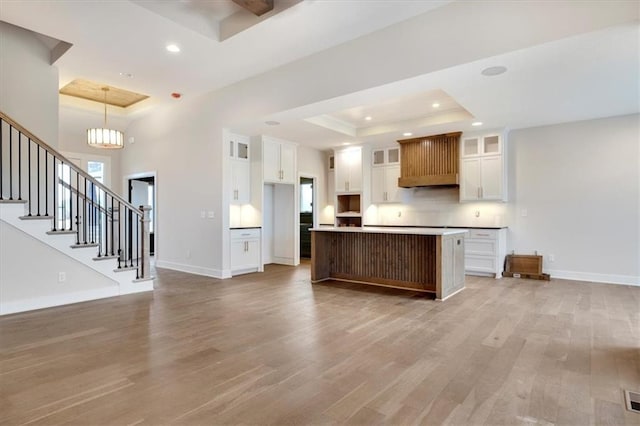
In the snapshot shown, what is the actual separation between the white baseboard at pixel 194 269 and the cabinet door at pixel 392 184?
379 cm

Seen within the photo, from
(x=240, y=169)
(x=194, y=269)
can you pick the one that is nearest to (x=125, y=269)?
(x=194, y=269)

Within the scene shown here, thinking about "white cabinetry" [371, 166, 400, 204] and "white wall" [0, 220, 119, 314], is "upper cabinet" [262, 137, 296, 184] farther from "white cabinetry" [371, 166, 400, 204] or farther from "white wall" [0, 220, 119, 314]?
"white wall" [0, 220, 119, 314]

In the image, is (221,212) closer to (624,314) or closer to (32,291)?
(32,291)

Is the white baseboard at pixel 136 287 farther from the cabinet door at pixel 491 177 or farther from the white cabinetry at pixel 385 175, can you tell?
the cabinet door at pixel 491 177

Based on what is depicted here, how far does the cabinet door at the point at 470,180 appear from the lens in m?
6.65

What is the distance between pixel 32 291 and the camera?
4.12 meters

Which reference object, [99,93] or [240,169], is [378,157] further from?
[99,93]

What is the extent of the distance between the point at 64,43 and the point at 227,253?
151 inches

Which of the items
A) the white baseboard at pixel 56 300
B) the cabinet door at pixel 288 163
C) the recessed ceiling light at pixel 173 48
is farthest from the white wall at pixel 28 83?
the cabinet door at pixel 288 163

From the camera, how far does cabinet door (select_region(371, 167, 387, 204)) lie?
7.90m

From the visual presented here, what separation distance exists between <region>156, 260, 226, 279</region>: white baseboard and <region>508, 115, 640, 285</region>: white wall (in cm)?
534

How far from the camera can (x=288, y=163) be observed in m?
7.54

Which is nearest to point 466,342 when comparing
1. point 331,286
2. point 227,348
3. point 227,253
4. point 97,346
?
point 227,348

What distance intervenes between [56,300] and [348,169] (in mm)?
5853
